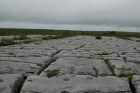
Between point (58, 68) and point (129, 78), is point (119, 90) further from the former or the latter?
point (58, 68)

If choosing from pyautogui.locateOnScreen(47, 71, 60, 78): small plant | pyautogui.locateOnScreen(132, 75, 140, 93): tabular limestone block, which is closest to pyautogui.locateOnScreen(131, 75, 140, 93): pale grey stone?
pyautogui.locateOnScreen(132, 75, 140, 93): tabular limestone block

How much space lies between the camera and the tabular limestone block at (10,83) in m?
A: 1.36

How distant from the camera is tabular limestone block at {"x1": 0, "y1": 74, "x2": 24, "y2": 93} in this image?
1.36 metres

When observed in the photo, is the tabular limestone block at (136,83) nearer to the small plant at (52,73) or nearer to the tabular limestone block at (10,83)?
the small plant at (52,73)

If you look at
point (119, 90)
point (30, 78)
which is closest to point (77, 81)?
point (119, 90)

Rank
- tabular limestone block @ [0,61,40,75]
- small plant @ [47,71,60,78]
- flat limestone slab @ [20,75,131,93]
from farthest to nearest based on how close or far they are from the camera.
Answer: tabular limestone block @ [0,61,40,75] → small plant @ [47,71,60,78] → flat limestone slab @ [20,75,131,93]

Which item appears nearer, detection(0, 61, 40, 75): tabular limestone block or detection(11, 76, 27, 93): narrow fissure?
detection(11, 76, 27, 93): narrow fissure

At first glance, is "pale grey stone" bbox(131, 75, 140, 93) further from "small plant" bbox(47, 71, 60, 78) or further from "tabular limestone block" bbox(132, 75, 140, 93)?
"small plant" bbox(47, 71, 60, 78)

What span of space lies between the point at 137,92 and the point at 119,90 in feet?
0.64

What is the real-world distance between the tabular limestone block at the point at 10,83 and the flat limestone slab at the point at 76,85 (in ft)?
0.35

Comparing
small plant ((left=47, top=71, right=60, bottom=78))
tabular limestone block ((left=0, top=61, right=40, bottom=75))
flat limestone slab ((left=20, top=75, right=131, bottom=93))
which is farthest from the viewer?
tabular limestone block ((left=0, top=61, right=40, bottom=75))

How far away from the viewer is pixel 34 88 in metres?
1.38

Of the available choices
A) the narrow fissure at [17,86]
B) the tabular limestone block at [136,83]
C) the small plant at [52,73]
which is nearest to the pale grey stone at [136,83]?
the tabular limestone block at [136,83]

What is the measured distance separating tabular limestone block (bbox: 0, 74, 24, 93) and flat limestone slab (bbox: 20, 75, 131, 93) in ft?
0.35
